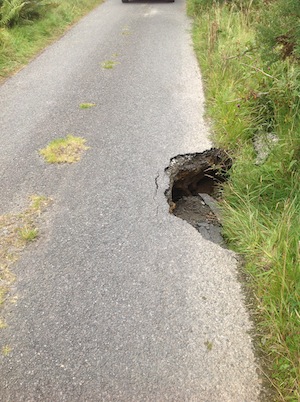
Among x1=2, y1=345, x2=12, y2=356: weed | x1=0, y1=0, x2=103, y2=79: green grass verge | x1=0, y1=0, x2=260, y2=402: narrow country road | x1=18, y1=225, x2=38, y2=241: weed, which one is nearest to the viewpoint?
x1=0, y1=0, x2=260, y2=402: narrow country road

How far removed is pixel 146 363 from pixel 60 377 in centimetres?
53

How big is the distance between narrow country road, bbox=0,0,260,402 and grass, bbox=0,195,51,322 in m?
0.09

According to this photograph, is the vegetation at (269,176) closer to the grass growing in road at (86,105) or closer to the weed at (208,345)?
the weed at (208,345)

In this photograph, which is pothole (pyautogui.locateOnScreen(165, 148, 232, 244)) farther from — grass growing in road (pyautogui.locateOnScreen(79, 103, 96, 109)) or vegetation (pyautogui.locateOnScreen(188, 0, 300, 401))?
grass growing in road (pyautogui.locateOnScreen(79, 103, 96, 109))

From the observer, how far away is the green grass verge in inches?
279

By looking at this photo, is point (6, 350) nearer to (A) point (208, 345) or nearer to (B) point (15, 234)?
A: (B) point (15, 234)

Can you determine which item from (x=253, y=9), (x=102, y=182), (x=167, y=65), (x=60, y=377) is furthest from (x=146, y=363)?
(x=253, y=9)

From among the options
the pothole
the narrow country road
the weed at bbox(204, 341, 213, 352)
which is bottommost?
the pothole

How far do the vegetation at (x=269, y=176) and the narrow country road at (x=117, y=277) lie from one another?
18 cm

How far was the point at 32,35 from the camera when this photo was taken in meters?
8.40

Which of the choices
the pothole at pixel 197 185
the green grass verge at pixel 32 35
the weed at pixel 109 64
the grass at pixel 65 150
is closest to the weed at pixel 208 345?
the pothole at pixel 197 185

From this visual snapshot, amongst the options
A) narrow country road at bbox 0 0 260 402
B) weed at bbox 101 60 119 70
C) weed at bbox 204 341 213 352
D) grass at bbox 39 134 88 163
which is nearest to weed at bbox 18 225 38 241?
narrow country road at bbox 0 0 260 402

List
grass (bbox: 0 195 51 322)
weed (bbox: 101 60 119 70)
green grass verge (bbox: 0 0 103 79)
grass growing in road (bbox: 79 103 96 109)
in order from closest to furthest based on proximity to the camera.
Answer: grass (bbox: 0 195 51 322), grass growing in road (bbox: 79 103 96 109), green grass verge (bbox: 0 0 103 79), weed (bbox: 101 60 119 70)

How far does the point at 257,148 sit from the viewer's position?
4.14 meters
